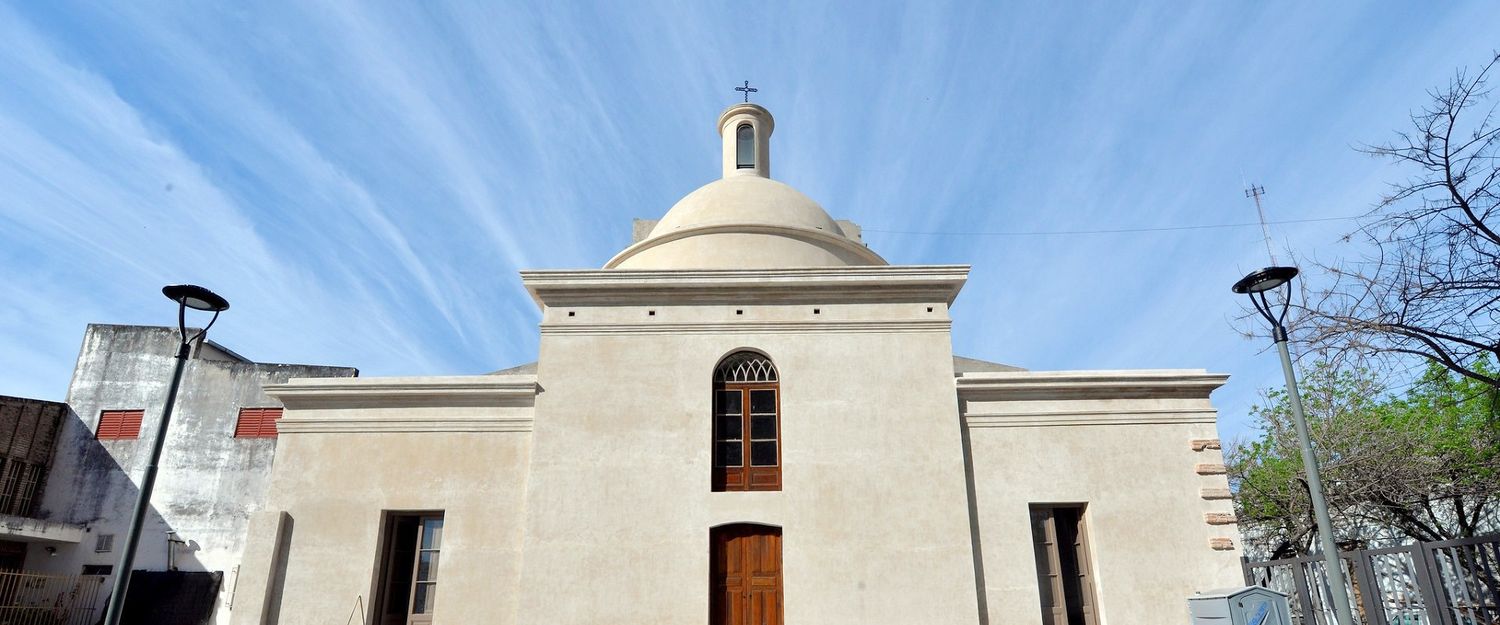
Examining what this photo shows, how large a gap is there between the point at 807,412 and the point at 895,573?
241cm

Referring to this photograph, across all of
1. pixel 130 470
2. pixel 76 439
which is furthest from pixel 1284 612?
pixel 76 439

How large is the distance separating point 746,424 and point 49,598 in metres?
17.2

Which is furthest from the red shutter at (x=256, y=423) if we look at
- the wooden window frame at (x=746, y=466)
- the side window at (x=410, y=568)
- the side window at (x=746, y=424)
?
the wooden window frame at (x=746, y=466)

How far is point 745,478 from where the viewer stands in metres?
11.2

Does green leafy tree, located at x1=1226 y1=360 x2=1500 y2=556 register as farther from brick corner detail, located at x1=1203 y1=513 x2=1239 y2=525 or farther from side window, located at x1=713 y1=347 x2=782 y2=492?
side window, located at x1=713 y1=347 x2=782 y2=492

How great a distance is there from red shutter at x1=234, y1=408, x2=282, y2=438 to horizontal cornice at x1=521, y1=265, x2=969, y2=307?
12274 millimetres

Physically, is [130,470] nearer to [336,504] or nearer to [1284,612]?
[336,504]

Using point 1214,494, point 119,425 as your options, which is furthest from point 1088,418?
point 119,425

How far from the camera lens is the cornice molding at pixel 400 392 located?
1187 centimetres

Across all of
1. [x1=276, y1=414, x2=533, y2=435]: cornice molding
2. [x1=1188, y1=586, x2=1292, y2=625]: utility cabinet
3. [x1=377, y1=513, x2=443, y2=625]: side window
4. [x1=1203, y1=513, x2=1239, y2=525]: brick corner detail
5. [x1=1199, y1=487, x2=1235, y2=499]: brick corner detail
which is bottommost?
[x1=1188, y1=586, x2=1292, y2=625]: utility cabinet

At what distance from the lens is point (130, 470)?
20.1 meters

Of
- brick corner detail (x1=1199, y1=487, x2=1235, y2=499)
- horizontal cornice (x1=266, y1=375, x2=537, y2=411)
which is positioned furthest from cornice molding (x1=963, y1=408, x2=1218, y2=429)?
horizontal cornice (x1=266, y1=375, x2=537, y2=411)

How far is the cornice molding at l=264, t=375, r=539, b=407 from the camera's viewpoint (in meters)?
11.9

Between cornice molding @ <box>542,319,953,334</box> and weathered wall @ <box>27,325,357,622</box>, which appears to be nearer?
cornice molding @ <box>542,319,953,334</box>
